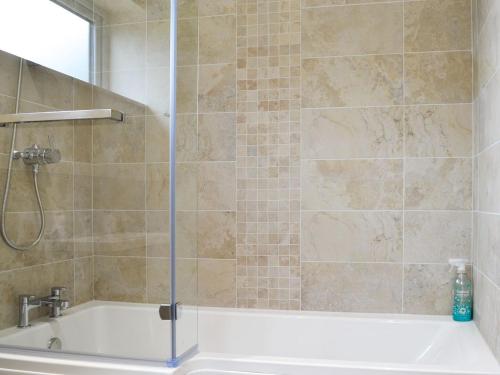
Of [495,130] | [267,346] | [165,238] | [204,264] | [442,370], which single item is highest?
[495,130]

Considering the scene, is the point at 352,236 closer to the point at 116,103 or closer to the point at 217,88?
the point at 217,88

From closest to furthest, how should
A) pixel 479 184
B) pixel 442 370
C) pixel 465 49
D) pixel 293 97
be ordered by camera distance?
pixel 442 370
pixel 479 184
pixel 465 49
pixel 293 97

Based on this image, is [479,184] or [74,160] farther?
[479,184]

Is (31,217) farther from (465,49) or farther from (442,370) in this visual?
(465,49)

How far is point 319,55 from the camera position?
7.93 feet

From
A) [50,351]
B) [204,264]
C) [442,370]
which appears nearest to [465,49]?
[442,370]

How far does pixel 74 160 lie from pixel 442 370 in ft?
4.63

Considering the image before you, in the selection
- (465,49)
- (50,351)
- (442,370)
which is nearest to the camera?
(442,370)

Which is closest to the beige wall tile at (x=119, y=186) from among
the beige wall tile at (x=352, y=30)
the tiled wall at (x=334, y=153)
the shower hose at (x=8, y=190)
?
the shower hose at (x=8, y=190)

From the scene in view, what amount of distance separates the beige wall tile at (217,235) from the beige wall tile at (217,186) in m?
0.04

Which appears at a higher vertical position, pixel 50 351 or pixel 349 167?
pixel 349 167

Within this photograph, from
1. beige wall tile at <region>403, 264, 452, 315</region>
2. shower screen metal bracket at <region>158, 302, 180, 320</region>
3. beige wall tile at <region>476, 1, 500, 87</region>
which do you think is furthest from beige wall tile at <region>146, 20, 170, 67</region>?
beige wall tile at <region>403, 264, 452, 315</region>

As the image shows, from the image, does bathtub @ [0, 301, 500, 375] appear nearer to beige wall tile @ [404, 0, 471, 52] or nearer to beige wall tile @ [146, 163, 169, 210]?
beige wall tile @ [146, 163, 169, 210]

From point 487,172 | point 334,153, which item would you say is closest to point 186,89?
point 334,153
